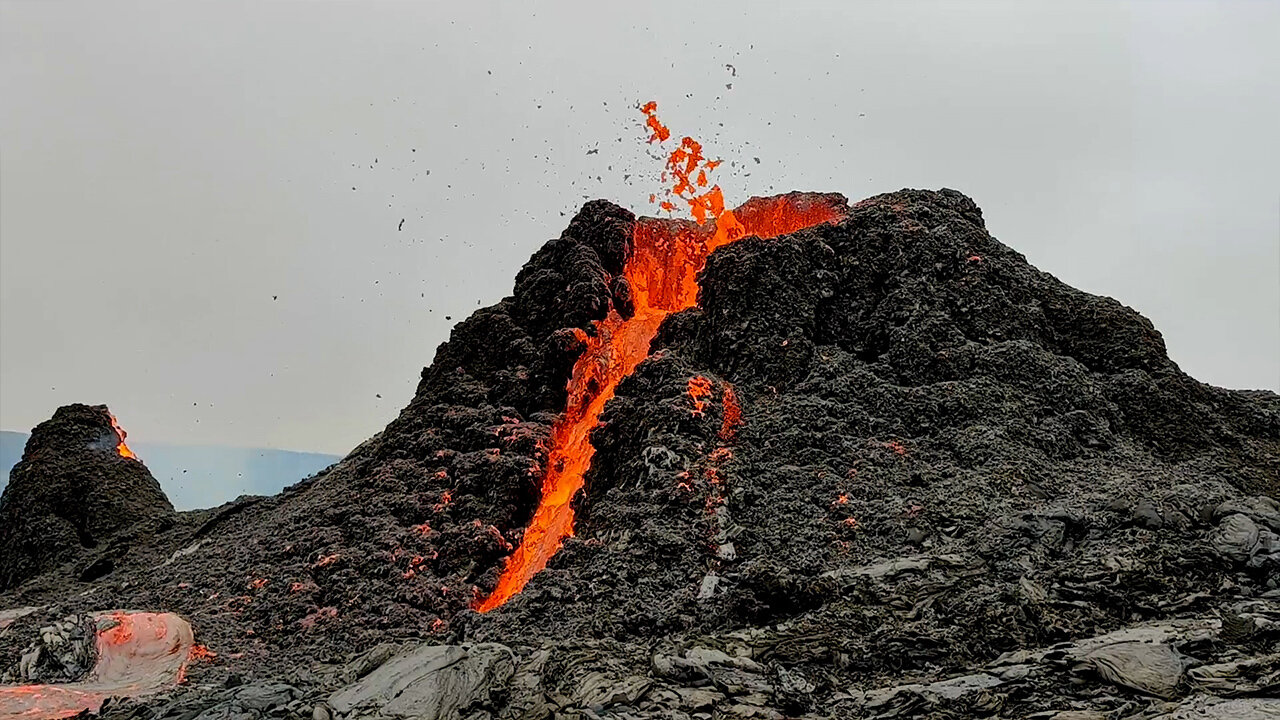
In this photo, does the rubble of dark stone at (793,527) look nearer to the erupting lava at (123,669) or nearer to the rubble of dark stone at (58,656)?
the erupting lava at (123,669)

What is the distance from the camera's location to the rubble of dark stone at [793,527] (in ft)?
33.3

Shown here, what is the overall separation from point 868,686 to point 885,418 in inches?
318

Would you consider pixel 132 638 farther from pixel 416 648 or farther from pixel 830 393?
pixel 830 393

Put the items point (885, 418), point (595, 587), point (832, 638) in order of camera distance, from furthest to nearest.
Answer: point (885, 418) → point (595, 587) → point (832, 638)

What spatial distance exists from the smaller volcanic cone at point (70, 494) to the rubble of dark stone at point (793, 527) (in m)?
4.70

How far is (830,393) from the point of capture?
18.5 m

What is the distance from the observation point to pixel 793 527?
49.3ft

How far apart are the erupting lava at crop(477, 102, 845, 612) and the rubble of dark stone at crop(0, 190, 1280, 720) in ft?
1.42

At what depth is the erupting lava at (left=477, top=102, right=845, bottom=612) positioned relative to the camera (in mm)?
18578

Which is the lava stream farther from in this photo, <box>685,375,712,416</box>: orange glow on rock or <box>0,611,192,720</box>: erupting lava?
<box>0,611,192,720</box>: erupting lava

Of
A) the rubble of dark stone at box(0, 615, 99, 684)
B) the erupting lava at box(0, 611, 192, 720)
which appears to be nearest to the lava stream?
the erupting lava at box(0, 611, 192, 720)

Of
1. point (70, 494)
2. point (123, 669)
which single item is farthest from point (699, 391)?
point (70, 494)

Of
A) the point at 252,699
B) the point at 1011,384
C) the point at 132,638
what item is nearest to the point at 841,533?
the point at 1011,384

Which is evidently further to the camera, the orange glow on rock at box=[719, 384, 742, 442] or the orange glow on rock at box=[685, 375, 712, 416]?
the orange glow on rock at box=[685, 375, 712, 416]
